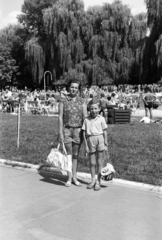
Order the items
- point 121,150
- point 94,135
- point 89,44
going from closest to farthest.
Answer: point 94,135 < point 121,150 < point 89,44

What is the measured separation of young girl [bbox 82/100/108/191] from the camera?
5.30 meters

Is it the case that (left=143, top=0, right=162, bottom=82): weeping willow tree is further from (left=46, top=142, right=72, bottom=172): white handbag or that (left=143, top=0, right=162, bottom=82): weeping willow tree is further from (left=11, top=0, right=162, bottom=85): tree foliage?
(left=46, top=142, right=72, bottom=172): white handbag

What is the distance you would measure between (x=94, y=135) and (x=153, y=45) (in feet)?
85.4

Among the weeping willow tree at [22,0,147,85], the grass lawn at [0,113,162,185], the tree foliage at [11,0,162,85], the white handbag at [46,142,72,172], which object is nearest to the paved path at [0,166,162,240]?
the white handbag at [46,142,72,172]

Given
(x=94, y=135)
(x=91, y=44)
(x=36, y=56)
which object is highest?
(x=91, y=44)

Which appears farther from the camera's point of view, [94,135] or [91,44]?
[91,44]

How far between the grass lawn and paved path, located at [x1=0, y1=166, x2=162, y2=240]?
0.94 meters

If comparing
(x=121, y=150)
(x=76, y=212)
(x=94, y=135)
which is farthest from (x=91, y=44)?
(x=76, y=212)

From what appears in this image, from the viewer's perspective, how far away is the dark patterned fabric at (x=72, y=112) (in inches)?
212

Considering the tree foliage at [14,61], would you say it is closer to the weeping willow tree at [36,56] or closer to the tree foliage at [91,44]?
the weeping willow tree at [36,56]

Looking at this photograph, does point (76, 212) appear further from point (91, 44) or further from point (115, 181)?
point (91, 44)

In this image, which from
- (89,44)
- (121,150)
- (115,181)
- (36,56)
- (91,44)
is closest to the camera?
(115,181)

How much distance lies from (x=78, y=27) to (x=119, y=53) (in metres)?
4.79

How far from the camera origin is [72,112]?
537 centimetres
